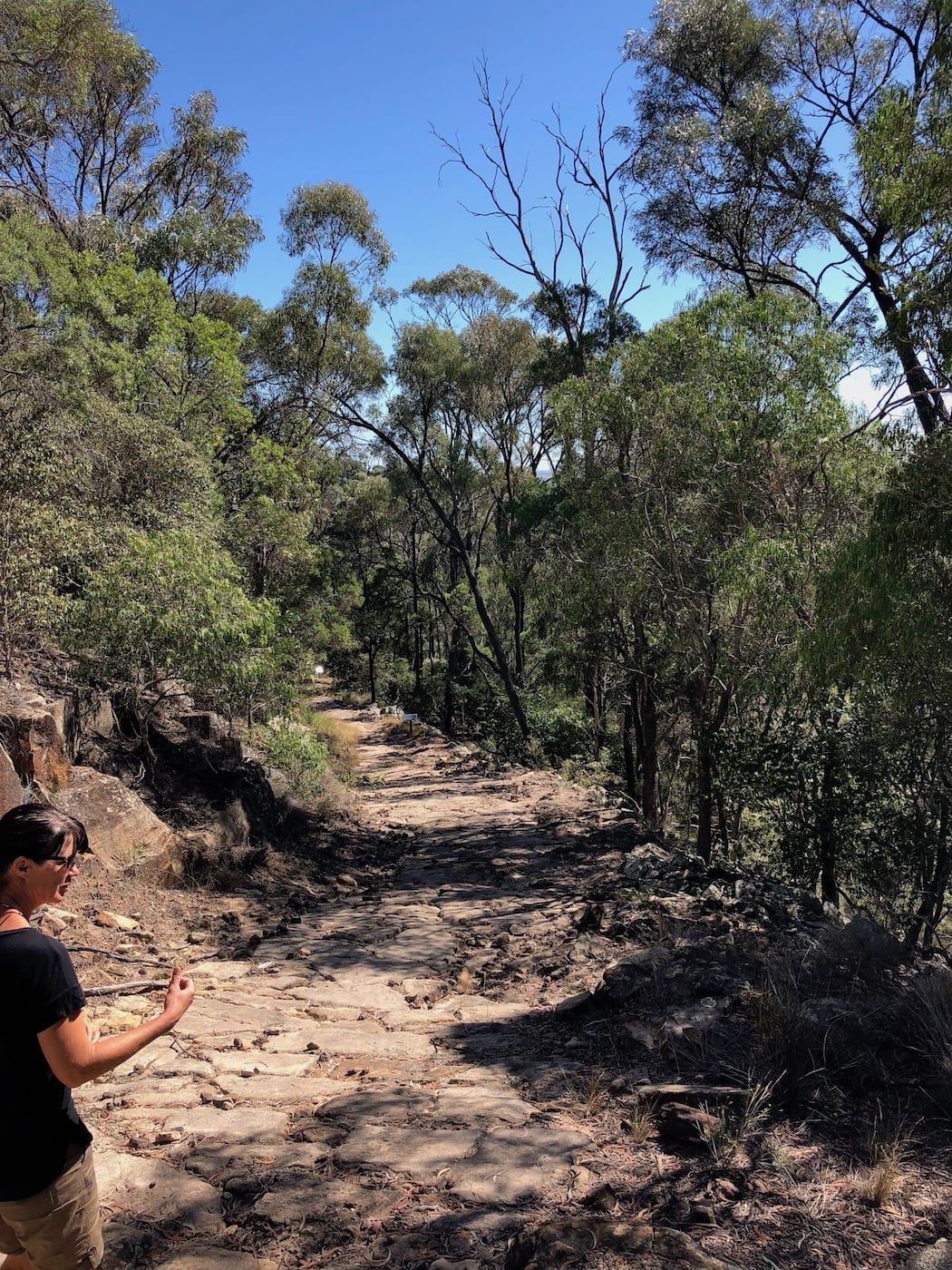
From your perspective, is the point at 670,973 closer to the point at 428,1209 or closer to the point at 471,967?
the point at 471,967

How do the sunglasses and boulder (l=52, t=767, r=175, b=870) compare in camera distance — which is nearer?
the sunglasses

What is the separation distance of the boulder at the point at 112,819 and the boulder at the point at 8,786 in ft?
2.06

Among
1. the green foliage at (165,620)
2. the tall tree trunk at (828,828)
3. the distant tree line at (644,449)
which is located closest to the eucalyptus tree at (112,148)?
the distant tree line at (644,449)

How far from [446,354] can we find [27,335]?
1425 centimetres

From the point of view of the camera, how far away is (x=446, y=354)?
23047 millimetres

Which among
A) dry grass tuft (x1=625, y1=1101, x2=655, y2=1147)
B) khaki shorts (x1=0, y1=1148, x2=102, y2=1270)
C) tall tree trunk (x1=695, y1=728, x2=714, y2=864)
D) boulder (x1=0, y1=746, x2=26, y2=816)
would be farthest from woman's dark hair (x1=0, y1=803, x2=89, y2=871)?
tall tree trunk (x1=695, y1=728, x2=714, y2=864)

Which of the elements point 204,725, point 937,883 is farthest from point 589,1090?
point 937,883

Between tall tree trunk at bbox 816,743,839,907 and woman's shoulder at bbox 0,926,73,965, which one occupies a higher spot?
woman's shoulder at bbox 0,926,73,965

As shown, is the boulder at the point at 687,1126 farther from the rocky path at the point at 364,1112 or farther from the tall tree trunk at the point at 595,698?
the tall tree trunk at the point at 595,698

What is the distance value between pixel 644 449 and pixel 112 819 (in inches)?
316

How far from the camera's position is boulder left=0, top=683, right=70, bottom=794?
621cm

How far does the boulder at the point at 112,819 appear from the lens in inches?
257

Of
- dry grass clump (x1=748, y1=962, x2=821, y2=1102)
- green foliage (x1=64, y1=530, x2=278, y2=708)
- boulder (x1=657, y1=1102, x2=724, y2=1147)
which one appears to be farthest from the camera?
green foliage (x1=64, y1=530, x2=278, y2=708)

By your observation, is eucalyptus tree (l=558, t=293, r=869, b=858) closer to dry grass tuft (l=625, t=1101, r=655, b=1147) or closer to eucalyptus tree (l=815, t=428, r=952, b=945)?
eucalyptus tree (l=815, t=428, r=952, b=945)
